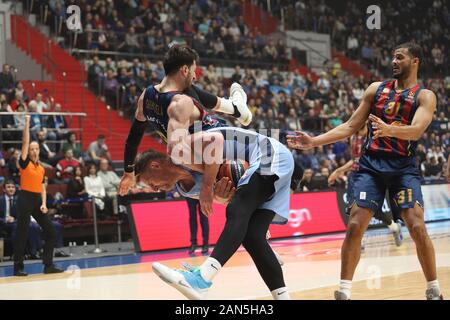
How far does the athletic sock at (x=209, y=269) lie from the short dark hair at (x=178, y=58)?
152 cm

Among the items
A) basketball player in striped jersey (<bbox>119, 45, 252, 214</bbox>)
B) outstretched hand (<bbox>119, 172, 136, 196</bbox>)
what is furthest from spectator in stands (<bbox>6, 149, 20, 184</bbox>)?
basketball player in striped jersey (<bbox>119, 45, 252, 214</bbox>)

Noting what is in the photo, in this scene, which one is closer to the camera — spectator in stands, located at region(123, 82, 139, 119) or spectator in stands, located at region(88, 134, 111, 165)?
spectator in stands, located at region(88, 134, 111, 165)

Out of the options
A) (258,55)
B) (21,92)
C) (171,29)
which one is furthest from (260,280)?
(258,55)

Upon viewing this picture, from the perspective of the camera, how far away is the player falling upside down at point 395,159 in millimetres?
6344

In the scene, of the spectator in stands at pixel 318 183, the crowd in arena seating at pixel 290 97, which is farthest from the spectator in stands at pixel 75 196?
the spectator in stands at pixel 318 183

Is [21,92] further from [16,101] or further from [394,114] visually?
[394,114]

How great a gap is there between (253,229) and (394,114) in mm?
1874

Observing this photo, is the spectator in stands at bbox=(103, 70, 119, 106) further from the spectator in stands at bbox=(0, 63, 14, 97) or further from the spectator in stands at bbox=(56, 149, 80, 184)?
the spectator in stands at bbox=(56, 149, 80, 184)

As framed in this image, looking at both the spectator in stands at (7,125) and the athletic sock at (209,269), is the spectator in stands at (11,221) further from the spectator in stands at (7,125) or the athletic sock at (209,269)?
the athletic sock at (209,269)

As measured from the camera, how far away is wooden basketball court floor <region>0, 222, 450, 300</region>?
24.7ft

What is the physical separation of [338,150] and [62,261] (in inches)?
432

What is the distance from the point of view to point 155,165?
5.90 metres

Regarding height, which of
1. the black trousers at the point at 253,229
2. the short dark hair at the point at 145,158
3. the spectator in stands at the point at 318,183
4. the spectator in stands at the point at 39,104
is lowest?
the spectator in stands at the point at 318,183

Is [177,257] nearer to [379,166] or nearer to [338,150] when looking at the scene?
[379,166]
